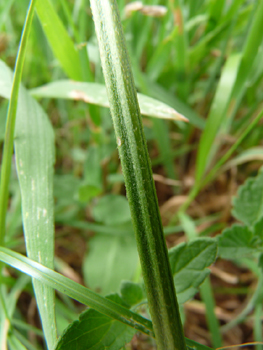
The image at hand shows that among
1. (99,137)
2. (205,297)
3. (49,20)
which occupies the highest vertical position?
(49,20)

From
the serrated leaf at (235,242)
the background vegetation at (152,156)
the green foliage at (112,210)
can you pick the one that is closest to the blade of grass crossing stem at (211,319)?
the background vegetation at (152,156)

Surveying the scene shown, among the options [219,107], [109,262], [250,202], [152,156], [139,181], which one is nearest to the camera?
[139,181]

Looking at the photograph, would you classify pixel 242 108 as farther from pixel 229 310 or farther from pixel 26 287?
pixel 26 287

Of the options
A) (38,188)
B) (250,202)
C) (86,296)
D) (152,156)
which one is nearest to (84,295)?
(86,296)

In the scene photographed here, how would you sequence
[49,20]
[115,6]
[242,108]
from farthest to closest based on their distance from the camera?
[242,108]
[49,20]
[115,6]

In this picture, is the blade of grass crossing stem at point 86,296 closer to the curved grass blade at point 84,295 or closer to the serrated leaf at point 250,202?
the curved grass blade at point 84,295

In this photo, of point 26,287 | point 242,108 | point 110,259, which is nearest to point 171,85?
point 242,108

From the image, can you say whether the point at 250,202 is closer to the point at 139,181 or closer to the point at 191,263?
the point at 191,263
